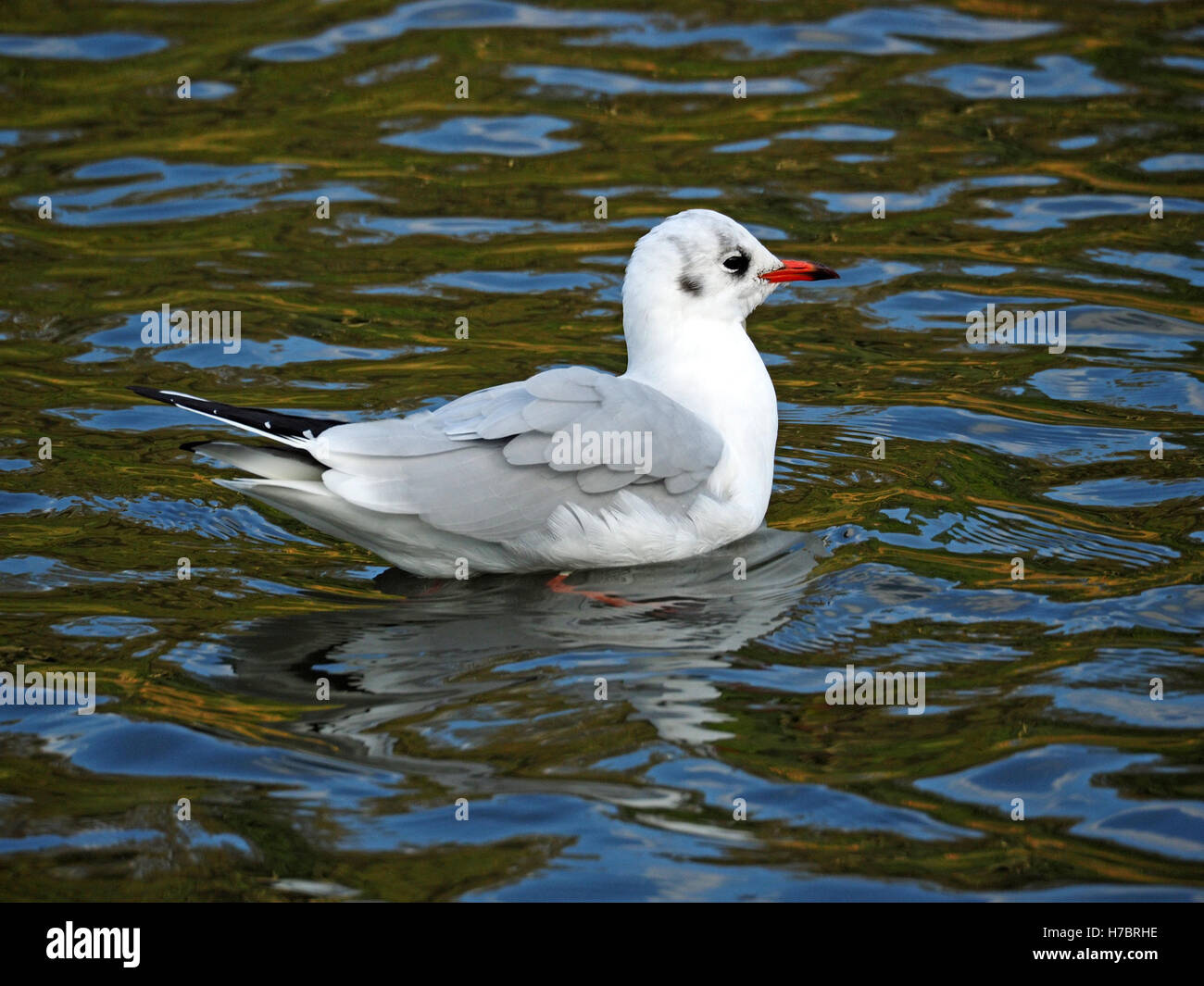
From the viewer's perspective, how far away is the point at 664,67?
13547 mm

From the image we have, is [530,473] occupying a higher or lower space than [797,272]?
lower

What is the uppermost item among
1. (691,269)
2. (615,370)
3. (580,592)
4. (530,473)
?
(691,269)

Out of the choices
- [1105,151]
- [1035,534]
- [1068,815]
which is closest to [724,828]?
[1068,815]

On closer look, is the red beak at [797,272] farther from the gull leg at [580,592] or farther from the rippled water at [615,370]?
the gull leg at [580,592]

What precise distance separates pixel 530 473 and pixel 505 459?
0.38 feet

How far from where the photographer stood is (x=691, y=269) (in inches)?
286

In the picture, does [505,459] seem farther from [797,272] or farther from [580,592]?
[797,272]

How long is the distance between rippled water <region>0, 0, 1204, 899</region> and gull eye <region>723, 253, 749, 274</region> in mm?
1159

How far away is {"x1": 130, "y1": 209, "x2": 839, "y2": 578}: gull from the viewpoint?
21.4 feet

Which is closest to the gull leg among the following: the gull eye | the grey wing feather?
the grey wing feather

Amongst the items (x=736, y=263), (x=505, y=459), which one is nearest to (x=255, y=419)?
(x=505, y=459)

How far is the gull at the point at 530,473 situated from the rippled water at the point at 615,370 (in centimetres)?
22

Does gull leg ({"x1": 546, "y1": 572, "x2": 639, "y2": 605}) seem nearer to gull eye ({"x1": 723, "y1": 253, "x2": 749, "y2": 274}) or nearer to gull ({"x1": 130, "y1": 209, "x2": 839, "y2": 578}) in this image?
gull ({"x1": 130, "y1": 209, "x2": 839, "y2": 578})

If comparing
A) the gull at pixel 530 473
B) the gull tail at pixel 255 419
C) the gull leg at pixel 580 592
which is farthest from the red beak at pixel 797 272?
the gull tail at pixel 255 419
